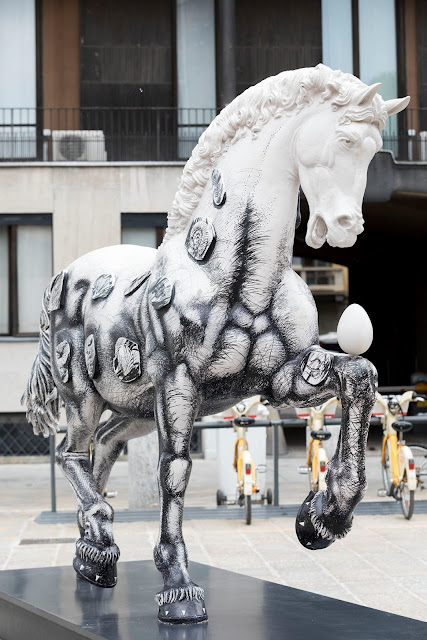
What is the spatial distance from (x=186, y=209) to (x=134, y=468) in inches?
256

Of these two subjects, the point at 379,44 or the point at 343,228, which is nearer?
the point at 343,228

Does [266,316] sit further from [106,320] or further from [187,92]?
[187,92]

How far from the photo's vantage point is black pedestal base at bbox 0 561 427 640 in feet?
13.2

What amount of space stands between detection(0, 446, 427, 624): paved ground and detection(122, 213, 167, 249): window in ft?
21.7

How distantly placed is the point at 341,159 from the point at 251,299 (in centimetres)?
69

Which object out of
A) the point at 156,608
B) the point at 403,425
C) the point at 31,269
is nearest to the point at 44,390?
the point at 156,608

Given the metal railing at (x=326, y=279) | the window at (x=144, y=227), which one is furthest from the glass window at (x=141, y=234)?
the metal railing at (x=326, y=279)

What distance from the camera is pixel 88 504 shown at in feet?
16.0

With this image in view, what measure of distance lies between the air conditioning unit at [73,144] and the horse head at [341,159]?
14444 mm

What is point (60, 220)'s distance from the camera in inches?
687

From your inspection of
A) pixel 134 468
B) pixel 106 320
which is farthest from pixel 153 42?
pixel 106 320

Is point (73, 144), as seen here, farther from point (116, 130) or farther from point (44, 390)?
point (44, 390)

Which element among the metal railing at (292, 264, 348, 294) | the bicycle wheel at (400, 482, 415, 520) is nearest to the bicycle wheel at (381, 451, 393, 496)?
the bicycle wheel at (400, 482, 415, 520)

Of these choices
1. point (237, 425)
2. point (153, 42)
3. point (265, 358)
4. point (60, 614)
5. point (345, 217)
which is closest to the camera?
point (345, 217)
